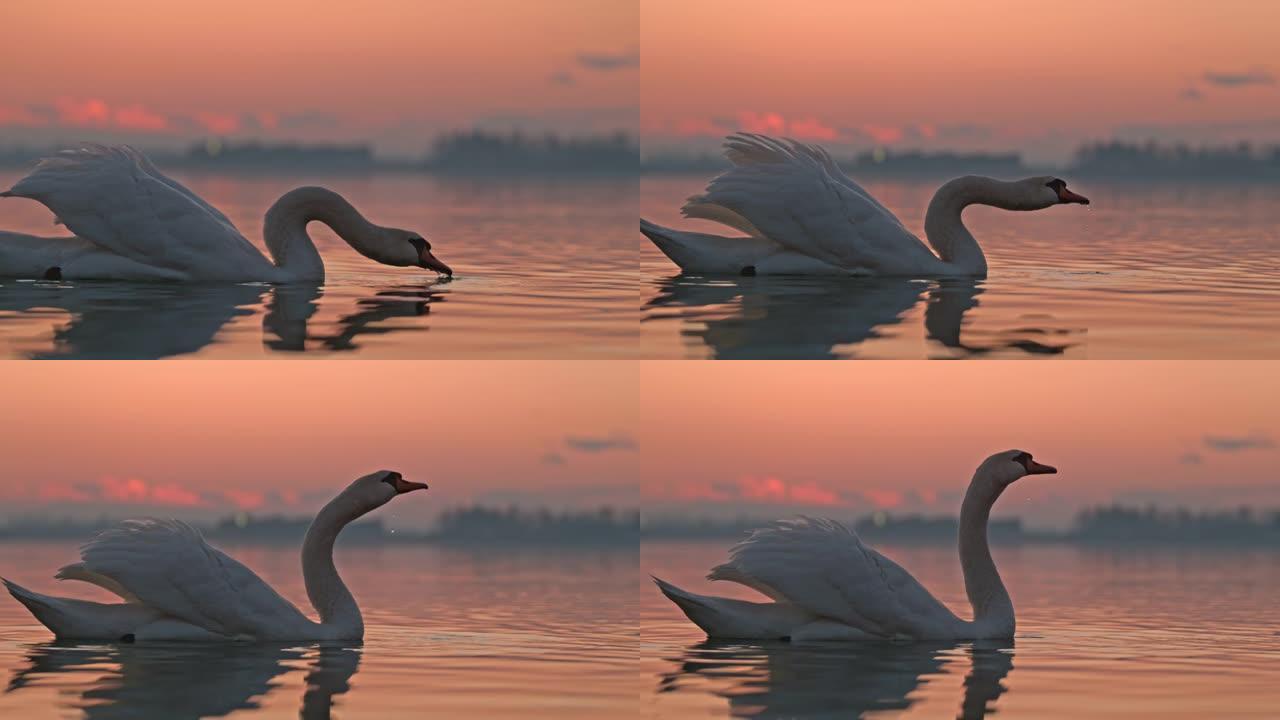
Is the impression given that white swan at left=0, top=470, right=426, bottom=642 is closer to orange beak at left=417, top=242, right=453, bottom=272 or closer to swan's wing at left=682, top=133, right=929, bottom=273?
orange beak at left=417, top=242, right=453, bottom=272

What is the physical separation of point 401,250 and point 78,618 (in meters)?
4.17

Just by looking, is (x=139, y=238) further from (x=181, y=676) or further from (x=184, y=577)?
(x=181, y=676)

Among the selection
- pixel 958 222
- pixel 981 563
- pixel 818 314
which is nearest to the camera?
pixel 818 314

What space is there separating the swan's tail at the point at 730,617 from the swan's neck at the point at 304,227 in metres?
4.22

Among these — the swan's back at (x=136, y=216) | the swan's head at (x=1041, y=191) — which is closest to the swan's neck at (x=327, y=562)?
the swan's back at (x=136, y=216)

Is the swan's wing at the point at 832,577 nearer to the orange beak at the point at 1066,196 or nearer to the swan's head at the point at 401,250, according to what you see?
the swan's head at the point at 401,250

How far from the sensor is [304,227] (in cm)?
1817

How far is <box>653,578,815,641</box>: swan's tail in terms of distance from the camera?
50.7ft

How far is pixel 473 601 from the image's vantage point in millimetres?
20016

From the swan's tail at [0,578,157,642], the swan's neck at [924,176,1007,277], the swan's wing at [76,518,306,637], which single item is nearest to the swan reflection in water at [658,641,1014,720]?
the swan's wing at [76,518,306,637]

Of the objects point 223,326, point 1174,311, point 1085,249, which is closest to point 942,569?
point 1085,249

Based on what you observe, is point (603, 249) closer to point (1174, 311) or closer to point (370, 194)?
point (1174, 311)

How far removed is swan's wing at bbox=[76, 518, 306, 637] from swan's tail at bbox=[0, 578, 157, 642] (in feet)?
0.65

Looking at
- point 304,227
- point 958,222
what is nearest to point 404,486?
point 304,227
